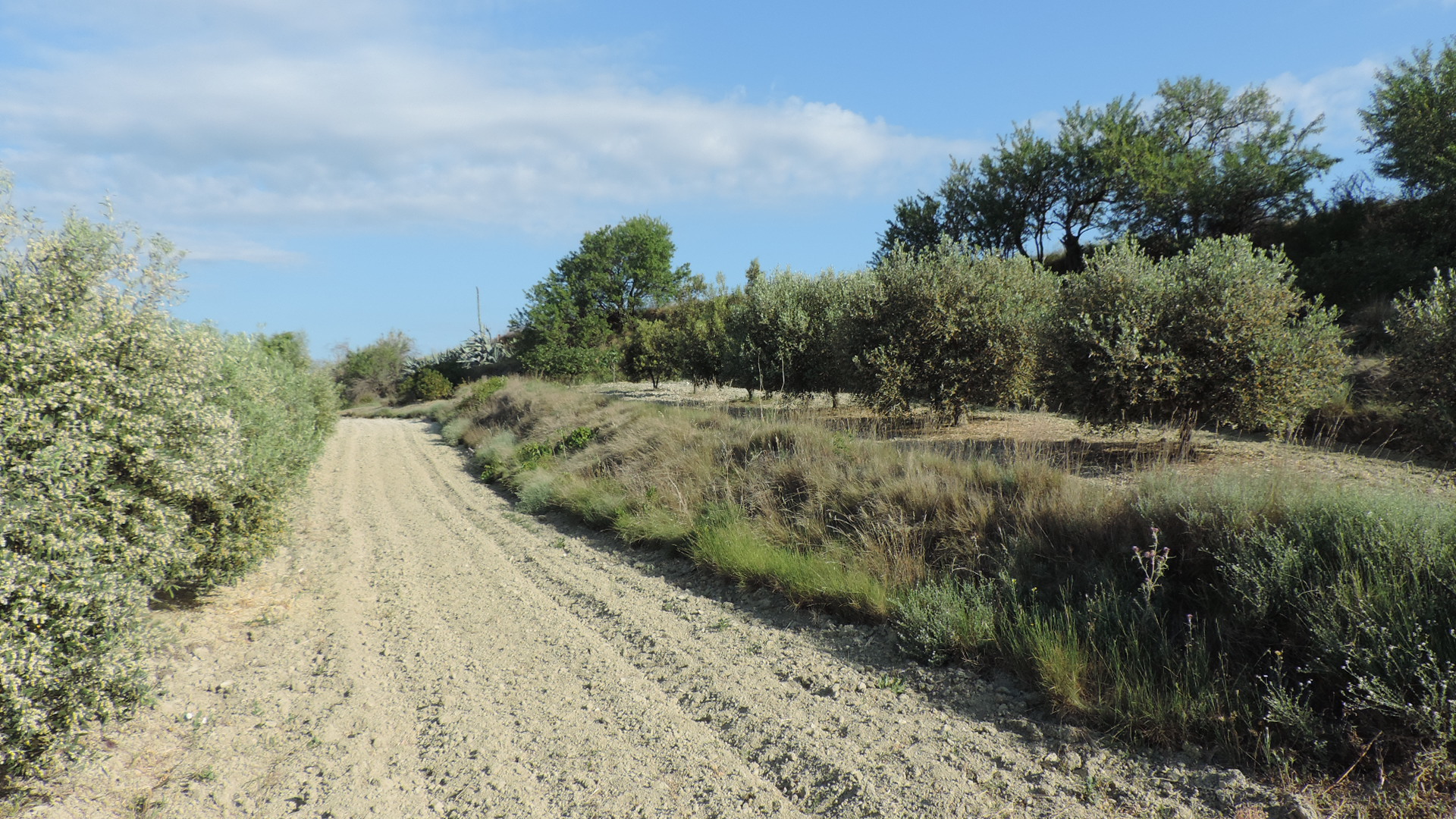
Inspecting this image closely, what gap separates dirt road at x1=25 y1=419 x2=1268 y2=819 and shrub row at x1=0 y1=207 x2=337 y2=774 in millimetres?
594

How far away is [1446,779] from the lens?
10.5 ft

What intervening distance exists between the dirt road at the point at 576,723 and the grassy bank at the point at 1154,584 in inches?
13.5

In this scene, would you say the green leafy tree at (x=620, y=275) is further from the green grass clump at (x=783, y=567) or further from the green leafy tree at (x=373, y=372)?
the green grass clump at (x=783, y=567)

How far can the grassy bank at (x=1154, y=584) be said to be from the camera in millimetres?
3703

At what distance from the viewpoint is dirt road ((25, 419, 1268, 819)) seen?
3781 mm

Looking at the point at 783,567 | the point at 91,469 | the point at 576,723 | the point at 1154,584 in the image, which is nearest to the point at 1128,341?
the point at 1154,584

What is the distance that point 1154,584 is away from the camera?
4781 mm

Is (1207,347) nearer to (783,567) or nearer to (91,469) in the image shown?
(783,567)

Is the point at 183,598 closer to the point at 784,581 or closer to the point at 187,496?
the point at 187,496

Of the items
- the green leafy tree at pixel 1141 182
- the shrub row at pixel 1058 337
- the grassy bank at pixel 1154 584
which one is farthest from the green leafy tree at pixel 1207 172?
the grassy bank at pixel 1154 584

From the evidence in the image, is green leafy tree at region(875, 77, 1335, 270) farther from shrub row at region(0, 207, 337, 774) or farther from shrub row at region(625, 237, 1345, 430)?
shrub row at region(0, 207, 337, 774)

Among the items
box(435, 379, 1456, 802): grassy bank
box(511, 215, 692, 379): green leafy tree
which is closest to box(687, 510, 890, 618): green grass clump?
box(435, 379, 1456, 802): grassy bank

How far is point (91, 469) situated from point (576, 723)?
346cm

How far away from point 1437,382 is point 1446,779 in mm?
7877
